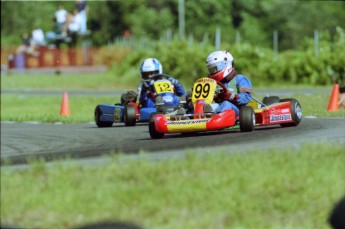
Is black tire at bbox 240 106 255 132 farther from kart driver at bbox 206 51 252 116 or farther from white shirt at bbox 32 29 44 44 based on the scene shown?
white shirt at bbox 32 29 44 44

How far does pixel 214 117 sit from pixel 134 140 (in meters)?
1.19

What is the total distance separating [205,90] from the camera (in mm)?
13305

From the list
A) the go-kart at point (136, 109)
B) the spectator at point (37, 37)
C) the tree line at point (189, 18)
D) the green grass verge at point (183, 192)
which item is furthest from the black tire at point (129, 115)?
the tree line at point (189, 18)

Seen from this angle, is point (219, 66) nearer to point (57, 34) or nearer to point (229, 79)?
point (229, 79)

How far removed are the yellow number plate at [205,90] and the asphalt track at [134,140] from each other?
47cm

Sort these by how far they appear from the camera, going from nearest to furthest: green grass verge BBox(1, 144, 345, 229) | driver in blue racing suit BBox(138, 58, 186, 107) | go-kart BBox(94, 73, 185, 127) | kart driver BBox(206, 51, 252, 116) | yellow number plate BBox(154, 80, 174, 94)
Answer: green grass verge BBox(1, 144, 345, 229) < kart driver BBox(206, 51, 252, 116) < go-kart BBox(94, 73, 185, 127) < yellow number plate BBox(154, 80, 174, 94) < driver in blue racing suit BBox(138, 58, 186, 107)

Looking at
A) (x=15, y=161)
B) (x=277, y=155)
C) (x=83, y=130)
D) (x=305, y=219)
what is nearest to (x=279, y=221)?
(x=305, y=219)

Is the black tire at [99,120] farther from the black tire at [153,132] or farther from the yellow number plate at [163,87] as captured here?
the black tire at [153,132]

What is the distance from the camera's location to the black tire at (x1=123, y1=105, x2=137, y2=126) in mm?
16406

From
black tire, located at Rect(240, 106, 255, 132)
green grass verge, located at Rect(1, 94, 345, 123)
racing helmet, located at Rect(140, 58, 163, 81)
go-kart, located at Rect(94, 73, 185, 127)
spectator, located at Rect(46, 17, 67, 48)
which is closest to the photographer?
black tire, located at Rect(240, 106, 255, 132)

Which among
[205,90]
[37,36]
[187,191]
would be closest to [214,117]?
[205,90]

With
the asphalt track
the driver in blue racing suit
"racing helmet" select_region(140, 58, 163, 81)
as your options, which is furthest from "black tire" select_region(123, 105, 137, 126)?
"racing helmet" select_region(140, 58, 163, 81)

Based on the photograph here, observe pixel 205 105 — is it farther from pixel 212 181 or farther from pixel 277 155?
pixel 212 181

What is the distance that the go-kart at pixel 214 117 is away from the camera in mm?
12727
